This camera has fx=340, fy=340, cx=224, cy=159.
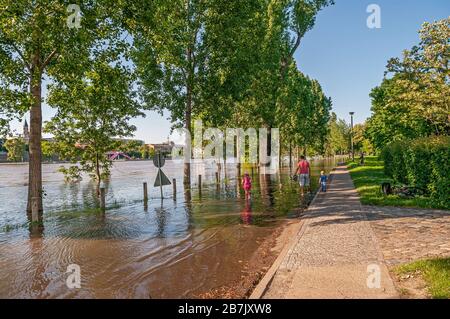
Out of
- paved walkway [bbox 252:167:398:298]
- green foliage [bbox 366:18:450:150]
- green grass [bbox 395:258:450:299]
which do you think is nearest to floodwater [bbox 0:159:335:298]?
paved walkway [bbox 252:167:398:298]

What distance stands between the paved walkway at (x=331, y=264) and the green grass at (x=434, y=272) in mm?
376

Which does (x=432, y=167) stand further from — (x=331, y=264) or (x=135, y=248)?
(x=135, y=248)

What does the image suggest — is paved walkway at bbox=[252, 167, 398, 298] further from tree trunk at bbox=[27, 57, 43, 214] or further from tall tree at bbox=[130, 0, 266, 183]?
tall tree at bbox=[130, 0, 266, 183]

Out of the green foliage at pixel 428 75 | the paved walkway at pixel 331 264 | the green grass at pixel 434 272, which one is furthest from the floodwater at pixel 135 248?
the green foliage at pixel 428 75

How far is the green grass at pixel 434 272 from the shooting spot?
4605 mm

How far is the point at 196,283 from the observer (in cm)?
599

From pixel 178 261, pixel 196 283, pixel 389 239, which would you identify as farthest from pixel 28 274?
pixel 389 239

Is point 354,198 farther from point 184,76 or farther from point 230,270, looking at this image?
point 184,76

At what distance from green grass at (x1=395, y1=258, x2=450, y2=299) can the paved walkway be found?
0.38m

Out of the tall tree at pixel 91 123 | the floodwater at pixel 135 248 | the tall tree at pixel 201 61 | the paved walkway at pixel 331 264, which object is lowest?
the floodwater at pixel 135 248

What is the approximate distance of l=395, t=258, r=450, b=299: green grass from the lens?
15.1 feet

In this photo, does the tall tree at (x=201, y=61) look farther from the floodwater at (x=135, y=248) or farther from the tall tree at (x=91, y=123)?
the floodwater at (x=135, y=248)

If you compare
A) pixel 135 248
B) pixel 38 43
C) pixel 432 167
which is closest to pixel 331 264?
pixel 135 248
